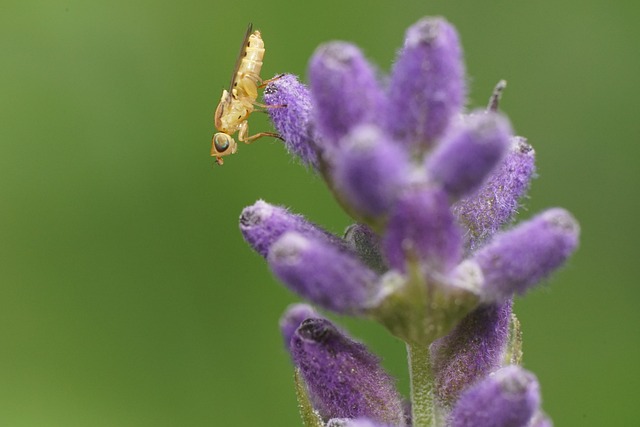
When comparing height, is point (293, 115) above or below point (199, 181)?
below

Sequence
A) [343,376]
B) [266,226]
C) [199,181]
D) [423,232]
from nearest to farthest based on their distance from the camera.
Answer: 1. [423,232]
2. [266,226]
3. [343,376]
4. [199,181]

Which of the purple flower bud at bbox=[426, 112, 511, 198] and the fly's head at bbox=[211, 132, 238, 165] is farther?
the fly's head at bbox=[211, 132, 238, 165]

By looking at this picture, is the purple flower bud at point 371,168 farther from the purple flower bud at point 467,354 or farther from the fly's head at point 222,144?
the fly's head at point 222,144

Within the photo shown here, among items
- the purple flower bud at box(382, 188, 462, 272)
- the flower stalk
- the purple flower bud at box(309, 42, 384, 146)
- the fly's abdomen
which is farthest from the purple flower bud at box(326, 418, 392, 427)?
the fly's abdomen

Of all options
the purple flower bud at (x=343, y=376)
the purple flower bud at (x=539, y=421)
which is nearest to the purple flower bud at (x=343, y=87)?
the purple flower bud at (x=343, y=376)

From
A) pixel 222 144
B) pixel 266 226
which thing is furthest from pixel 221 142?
pixel 266 226

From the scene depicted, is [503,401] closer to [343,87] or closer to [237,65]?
[343,87]

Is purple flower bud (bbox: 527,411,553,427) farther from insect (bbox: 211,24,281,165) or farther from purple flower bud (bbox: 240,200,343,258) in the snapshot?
insect (bbox: 211,24,281,165)
